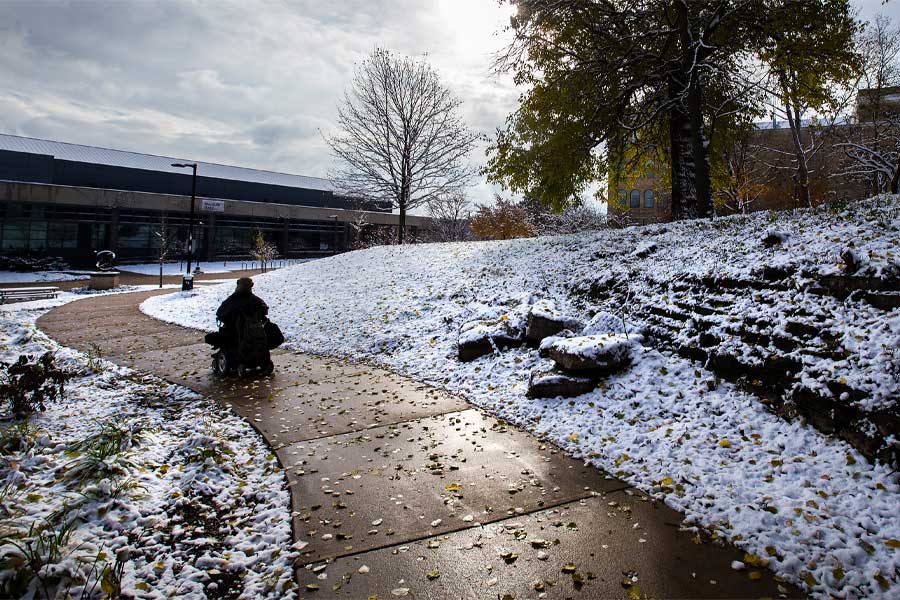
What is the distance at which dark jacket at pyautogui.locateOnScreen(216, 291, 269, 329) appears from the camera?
25.3ft

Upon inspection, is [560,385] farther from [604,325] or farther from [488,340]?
[488,340]

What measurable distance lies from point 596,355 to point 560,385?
59 cm

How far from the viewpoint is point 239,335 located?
306 inches

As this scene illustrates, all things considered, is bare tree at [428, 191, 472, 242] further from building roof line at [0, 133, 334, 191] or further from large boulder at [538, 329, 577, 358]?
large boulder at [538, 329, 577, 358]

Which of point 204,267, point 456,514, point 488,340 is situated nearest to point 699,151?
point 488,340

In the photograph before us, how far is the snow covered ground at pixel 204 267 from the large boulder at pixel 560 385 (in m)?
37.2

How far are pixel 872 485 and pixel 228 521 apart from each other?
4740 millimetres

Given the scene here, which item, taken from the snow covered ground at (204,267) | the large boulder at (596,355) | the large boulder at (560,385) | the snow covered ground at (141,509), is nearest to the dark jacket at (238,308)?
the snow covered ground at (141,509)

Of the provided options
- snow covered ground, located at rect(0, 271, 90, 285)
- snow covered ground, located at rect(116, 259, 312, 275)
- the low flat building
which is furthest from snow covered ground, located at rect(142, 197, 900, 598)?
snow covered ground, located at rect(116, 259, 312, 275)

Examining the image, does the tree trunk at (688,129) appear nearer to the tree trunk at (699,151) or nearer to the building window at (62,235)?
the tree trunk at (699,151)

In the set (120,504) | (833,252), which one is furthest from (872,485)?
(120,504)

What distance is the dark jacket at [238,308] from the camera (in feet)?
25.3

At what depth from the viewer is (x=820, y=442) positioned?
412 centimetres

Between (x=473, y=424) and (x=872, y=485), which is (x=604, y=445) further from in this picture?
(x=872, y=485)
